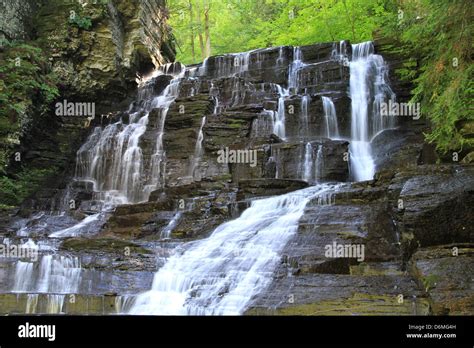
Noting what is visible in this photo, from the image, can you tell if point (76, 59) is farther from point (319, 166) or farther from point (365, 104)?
point (319, 166)

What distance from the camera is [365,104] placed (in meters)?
17.2

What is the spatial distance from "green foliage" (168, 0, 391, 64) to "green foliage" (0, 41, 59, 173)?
1301 cm

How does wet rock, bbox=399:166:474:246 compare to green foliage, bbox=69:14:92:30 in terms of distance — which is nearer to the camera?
wet rock, bbox=399:166:474:246

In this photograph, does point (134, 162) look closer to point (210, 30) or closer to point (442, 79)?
point (442, 79)

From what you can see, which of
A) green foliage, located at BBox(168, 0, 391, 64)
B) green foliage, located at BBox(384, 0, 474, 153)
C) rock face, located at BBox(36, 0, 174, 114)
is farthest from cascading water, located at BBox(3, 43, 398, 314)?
green foliage, located at BBox(168, 0, 391, 64)

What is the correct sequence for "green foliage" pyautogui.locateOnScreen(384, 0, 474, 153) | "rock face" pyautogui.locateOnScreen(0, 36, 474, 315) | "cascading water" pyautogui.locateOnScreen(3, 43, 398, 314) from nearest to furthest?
"rock face" pyautogui.locateOnScreen(0, 36, 474, 315) < "cascading water" pyautogui.locateOnScreen(3, 43, 398, 314) < "green foliage" pyautogui.locateOnScreen(384, 0, 474, 153)

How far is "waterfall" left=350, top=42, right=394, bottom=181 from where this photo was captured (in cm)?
1520

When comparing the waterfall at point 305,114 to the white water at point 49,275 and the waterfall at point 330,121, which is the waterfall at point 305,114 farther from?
the white water at point 49,275

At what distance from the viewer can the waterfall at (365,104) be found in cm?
1520

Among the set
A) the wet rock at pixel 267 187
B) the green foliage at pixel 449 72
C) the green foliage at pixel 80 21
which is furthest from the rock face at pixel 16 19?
the green foliage at pixel 449 72

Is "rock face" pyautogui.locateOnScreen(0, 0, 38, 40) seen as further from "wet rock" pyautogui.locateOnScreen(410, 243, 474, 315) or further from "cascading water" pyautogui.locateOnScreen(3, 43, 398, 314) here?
"wet rock" pyautogui.locateOnScreen(410, 243, 474, 315)

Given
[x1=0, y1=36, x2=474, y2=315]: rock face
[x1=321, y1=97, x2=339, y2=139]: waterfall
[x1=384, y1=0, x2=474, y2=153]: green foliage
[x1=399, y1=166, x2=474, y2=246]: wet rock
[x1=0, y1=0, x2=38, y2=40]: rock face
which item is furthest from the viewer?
[x1=0, y1=0, x2=38, y2=40]: rock face

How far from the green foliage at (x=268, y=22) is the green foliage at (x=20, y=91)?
42.7ft

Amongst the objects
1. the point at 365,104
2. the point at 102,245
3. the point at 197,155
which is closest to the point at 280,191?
the point at 102,245
